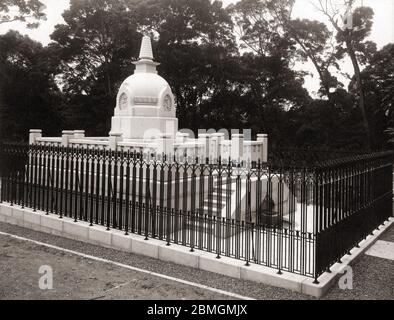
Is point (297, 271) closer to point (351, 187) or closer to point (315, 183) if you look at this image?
point (315, 183)

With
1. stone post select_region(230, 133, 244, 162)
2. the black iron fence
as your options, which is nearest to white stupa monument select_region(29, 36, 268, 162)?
stone post select_region(230, 133, 244, 162)

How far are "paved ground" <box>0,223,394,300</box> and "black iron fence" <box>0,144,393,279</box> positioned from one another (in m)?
0.63

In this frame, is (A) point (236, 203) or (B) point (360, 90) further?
(B) point (360, 90)

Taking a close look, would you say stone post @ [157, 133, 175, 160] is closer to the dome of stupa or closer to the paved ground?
the paved ground

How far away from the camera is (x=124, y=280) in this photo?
26.0 feet

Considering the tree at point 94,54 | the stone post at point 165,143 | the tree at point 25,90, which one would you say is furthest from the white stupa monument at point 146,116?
the tree at point 25,90

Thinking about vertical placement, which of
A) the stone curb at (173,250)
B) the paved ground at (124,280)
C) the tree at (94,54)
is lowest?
the paved ground at (124,280)

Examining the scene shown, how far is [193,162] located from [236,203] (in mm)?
3502

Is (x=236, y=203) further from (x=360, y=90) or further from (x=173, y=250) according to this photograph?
(x=360, y=90)

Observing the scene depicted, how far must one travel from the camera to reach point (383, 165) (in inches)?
507

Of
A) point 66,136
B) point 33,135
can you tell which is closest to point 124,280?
point 66,136

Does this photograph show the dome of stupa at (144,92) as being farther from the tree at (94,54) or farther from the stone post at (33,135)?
the tree at (94,54)

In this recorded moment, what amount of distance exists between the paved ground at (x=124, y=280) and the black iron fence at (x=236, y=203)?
631mm

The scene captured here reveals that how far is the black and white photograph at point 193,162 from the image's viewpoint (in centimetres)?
782
